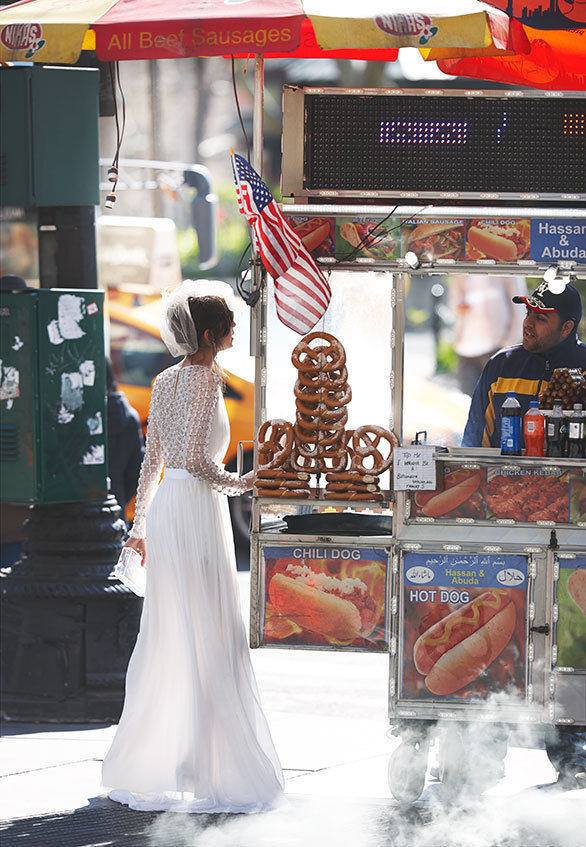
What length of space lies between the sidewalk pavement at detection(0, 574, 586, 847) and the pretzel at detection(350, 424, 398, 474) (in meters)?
1.27

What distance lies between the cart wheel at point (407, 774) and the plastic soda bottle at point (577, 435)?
144 centimetres

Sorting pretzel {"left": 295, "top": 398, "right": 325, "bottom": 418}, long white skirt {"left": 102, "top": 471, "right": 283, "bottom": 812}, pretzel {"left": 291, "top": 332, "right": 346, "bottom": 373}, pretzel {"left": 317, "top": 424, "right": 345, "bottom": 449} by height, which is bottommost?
long white skirt {"left": 102, "top": 471, "right": 283, "bottom": 812}

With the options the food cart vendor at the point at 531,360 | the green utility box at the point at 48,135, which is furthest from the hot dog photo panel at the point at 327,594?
the green utility box at the point at 48,135

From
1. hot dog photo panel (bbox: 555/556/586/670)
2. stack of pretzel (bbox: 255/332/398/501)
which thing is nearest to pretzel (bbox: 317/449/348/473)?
stack of pretzel (bbox: 255/332/398/501)

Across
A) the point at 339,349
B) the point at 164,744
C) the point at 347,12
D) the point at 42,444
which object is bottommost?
the point at 164,744

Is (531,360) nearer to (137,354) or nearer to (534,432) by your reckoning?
(534,432)

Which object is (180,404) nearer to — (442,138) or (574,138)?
(442,138)

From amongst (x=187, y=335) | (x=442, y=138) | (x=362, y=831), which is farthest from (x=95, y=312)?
(x=362, y=831)

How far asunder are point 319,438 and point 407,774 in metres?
1.48

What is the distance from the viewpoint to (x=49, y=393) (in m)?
6.75

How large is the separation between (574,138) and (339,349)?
4.55 ft

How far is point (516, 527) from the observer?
17.7ft

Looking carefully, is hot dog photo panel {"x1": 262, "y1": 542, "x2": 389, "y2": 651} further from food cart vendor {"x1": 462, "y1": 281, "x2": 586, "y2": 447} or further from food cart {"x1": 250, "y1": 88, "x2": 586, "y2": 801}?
food cart vendor {"x1": 462, "y1": 281, "x2": 586, "y2": 447}

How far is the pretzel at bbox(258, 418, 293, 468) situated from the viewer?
545cm
